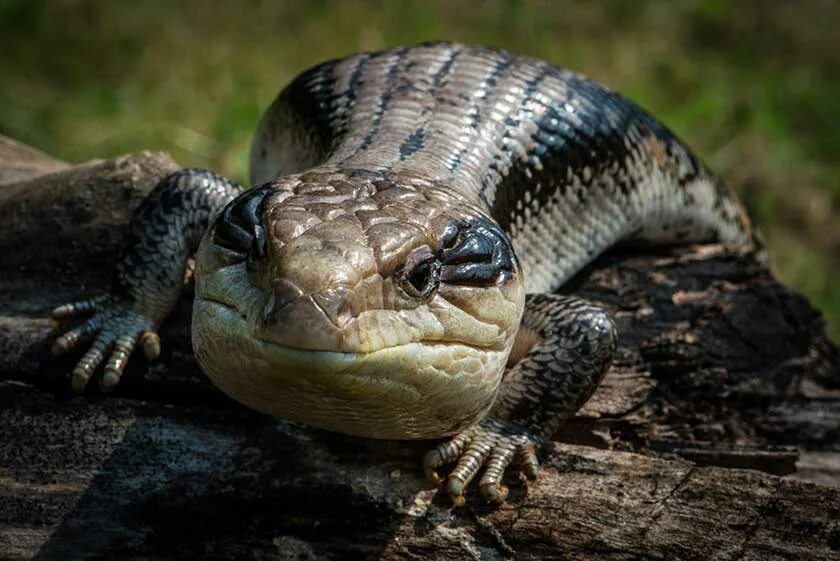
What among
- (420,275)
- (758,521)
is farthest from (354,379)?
(758,521)

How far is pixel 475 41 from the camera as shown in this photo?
9539 mm

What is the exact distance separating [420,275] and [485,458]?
3.31ft

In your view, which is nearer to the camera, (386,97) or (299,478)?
(299,478)

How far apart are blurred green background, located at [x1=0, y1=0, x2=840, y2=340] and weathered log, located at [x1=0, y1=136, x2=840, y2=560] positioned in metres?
3.24

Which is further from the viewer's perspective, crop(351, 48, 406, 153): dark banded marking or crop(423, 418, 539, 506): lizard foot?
crop(351, 48, 406, 153): dark banded marking

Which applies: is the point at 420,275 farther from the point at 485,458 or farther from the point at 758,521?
the point at 758,521

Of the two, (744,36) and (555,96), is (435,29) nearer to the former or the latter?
(744,36)

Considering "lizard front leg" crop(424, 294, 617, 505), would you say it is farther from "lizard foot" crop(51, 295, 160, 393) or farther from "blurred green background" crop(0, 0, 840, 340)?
"blurred green background" crop(0, 0, 840, 340)

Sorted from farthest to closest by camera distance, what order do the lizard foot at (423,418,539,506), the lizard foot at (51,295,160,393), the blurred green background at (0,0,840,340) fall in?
the blurred green background at (0,0,840,340), the lizard foot at (51,295,160,393), the lizard foot at (423,418,539,506)

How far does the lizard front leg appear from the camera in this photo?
382 centimetres

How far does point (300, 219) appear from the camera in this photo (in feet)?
10.2

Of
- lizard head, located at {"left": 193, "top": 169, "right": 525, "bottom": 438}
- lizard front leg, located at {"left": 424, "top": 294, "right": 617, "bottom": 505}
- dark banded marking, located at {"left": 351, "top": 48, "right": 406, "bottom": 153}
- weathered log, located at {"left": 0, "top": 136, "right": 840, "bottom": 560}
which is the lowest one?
weathered log, located at {"left": 0, "top": 136, "right": 840, "bottom": 560}

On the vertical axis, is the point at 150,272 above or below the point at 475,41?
below

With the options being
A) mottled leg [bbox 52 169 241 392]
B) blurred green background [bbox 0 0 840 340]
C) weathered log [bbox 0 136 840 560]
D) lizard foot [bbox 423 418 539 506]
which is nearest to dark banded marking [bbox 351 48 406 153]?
mottled leg [bbox 52 169 241 392]
